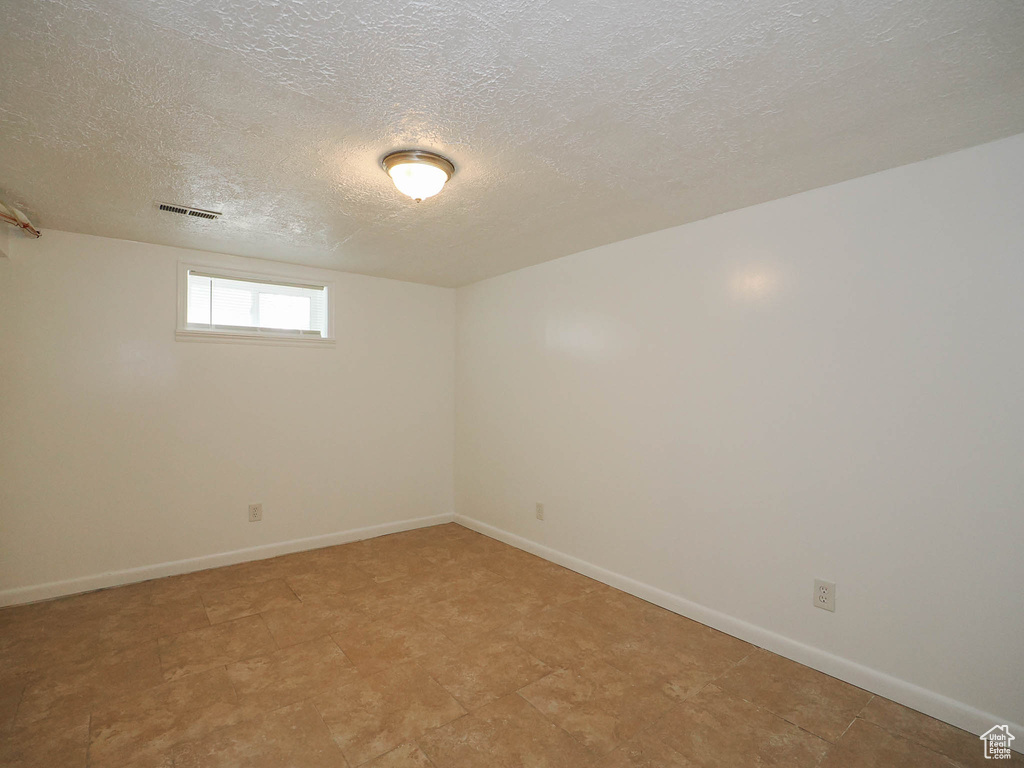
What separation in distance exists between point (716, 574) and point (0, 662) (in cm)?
364

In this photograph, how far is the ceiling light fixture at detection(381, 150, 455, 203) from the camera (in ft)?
6.69

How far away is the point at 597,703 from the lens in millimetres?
2088

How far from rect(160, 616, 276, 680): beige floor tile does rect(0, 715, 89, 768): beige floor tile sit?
1.24 feet

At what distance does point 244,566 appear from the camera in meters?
3.66

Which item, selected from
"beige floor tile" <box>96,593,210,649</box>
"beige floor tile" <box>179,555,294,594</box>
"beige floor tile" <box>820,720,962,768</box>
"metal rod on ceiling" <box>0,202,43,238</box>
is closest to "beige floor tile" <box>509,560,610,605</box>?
"beige floor tile" <box>820,720,962,768</box>

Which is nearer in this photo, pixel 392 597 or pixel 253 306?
pixel 392 597

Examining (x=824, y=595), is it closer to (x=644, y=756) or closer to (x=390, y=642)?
(x=644, y=756)

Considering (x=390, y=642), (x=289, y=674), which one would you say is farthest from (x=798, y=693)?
(x=289, y=674)

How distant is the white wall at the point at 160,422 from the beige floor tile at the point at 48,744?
1619mm

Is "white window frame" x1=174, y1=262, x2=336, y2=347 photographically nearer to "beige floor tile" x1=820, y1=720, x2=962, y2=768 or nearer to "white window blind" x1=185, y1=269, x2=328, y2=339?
"white window blind" x1=185, y1=269, x2=328, y2=339

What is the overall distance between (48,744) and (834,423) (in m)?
3.49

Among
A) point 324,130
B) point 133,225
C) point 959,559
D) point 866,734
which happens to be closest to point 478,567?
point 866,734

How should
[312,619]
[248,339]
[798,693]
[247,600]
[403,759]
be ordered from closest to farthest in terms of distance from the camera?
[403,759], [798,693], [312,619], [247,600], [248,339]

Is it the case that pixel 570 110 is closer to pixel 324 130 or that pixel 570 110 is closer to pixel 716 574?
Result: pixel 324 130
